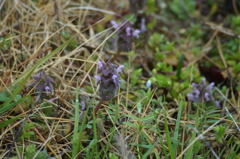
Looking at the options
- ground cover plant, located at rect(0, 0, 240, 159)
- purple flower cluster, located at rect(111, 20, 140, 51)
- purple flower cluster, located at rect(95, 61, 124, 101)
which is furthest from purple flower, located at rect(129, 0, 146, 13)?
purple flower cluster, located at rect(95, 61, 124, 101)

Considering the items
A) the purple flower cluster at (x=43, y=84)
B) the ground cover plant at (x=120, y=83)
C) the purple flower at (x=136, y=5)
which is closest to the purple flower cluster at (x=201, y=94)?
the ground cover plant at (x=120, y=83)

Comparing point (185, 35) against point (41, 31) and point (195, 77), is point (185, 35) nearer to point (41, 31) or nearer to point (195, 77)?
point (195, 77)

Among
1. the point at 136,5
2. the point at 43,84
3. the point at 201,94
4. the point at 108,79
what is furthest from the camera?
the point at 136,5

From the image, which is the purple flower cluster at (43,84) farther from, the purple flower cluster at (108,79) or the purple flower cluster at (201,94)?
the purple flower cluster at (201,94)

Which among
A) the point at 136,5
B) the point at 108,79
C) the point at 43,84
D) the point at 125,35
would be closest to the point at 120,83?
the point at 125,35

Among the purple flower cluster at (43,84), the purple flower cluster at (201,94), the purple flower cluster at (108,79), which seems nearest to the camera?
the purple flower cluster at (108,79)

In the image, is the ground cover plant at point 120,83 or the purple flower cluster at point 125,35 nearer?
the ground cover plant at point 120,83

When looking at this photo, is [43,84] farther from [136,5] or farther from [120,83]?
[136,5]

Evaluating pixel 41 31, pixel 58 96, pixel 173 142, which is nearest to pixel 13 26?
pixel 41 31
